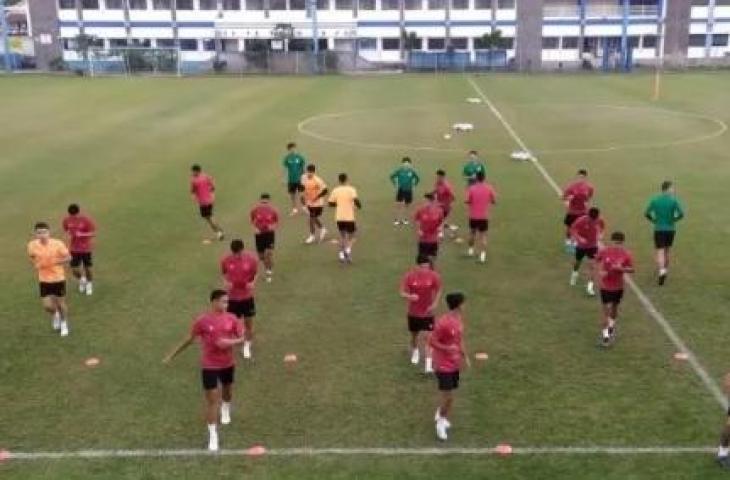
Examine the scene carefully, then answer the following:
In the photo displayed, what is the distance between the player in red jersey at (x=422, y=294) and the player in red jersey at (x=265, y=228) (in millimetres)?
4865

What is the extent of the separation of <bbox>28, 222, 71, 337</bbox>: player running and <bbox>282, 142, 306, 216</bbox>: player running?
893 centimetres

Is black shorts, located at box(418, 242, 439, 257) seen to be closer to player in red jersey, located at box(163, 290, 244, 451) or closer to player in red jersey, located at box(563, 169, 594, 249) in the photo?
player in red jersey, located at box(563, 169, 594, 249)

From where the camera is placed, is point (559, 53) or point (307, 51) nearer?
point (307, 51)

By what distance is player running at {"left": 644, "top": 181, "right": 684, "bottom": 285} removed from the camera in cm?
1570

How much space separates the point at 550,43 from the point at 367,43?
19854mm

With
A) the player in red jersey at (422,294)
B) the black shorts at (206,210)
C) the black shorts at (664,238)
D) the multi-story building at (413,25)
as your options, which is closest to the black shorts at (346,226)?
the black shorts at (206,210)

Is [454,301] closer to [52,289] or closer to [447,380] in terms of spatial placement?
[447,380]

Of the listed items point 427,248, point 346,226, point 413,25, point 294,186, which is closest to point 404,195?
point 346,226

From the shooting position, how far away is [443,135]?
3472 centimetres

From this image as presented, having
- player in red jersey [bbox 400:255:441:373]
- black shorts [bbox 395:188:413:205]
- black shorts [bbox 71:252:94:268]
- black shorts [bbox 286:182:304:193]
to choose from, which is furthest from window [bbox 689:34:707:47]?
player in red jersey [bbox 400:255:441:373]

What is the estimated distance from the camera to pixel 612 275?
42.1ft

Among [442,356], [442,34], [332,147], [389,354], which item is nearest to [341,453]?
[442,356]

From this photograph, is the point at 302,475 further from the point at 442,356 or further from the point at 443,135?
the point at 443,135

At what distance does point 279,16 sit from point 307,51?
7794 millimetres
